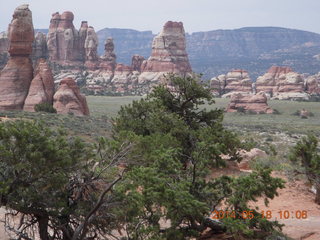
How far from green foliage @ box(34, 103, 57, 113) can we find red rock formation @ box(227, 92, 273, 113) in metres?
35.0

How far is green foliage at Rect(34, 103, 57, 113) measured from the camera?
3888cm

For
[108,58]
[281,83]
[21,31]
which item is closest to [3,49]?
[108,58]

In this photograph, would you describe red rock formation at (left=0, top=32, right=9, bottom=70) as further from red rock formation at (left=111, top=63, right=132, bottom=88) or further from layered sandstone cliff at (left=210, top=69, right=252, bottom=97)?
layered sandstone cliff at (left=210, top=69, right=252, bottom=97)

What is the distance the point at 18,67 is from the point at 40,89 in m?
3.62

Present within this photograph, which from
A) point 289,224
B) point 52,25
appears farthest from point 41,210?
point 52,25

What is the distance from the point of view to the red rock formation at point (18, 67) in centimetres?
4097

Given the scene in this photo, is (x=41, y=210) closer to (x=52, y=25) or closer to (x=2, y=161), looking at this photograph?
(x=2, y=161)

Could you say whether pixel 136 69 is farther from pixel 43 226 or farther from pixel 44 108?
pixel 43 226

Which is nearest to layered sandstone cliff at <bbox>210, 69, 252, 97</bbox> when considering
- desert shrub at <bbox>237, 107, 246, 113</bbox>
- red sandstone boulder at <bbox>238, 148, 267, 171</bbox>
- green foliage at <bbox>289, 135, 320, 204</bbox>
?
desert shrub at <bbox>237, 107, 246, 113</bbox>

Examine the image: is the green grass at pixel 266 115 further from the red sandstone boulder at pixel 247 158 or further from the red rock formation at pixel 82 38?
the red rock formation at pixel 82 38

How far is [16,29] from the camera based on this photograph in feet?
135

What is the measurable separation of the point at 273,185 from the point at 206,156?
4.87ft

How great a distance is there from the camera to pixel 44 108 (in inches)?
1539

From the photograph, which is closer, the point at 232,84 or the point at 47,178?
the point at 47,178
